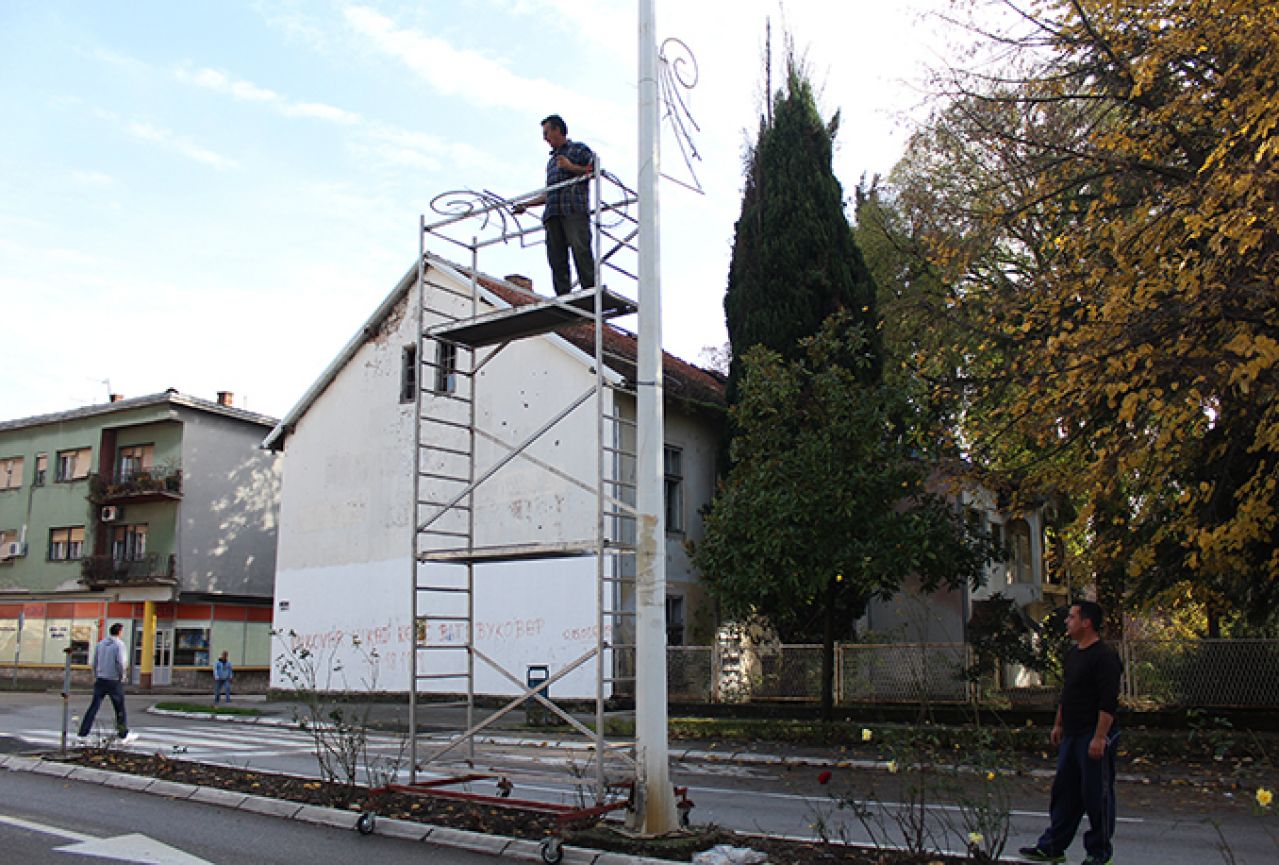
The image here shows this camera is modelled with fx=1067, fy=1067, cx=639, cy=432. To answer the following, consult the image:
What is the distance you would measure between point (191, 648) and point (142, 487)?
6.23m

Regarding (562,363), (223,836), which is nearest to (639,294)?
(223,836)

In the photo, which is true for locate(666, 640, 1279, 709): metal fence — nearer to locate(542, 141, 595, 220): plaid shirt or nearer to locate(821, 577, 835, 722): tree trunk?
locate(821, 577, 835, 722): tree trunk

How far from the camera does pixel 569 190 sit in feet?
30.9

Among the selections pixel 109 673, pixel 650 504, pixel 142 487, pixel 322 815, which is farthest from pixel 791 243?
pixel 142 487

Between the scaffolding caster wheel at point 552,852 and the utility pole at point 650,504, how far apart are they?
60 cm

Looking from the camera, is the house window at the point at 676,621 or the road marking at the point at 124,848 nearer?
the road marking at the point at 124,848

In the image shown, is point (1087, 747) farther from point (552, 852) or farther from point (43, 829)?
point (43, 829)

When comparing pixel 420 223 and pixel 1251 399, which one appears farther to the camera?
pixel 1251 399

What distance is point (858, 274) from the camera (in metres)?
23.8

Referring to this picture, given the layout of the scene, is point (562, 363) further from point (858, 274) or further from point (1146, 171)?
point (1146, 171)

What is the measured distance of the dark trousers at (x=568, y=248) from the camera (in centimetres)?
925

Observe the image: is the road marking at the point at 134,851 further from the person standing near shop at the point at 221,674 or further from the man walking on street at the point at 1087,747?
the person standing near shop at the point at 221,674

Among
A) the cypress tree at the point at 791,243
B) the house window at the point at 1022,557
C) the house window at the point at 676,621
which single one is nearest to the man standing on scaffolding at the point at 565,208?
the cypress tree at the point at 791,243

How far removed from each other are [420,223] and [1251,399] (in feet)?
28.8
